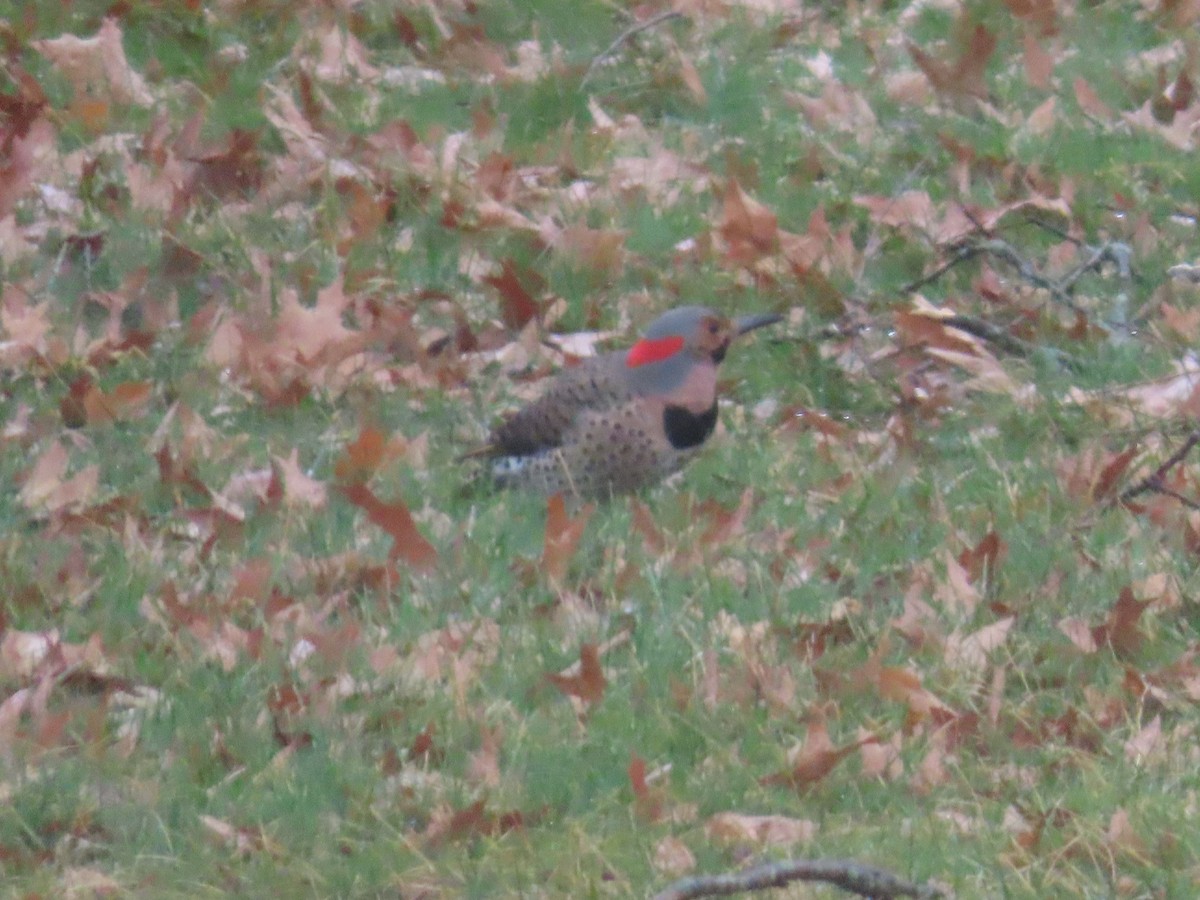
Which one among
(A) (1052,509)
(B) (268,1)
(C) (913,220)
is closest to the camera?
(A) (1052,509)

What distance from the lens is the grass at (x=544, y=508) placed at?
4234mm

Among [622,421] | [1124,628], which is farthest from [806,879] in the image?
[622,421]

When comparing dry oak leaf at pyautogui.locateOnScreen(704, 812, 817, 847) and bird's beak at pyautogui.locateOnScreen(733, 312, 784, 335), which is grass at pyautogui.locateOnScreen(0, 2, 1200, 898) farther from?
bird's beak at pyautogui.locateOnScreen(733, 312, 784, 335)

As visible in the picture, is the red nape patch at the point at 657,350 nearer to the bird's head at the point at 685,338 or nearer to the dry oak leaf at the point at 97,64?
the bird's head at the point at 685,338

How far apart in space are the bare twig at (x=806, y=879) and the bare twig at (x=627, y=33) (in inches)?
224

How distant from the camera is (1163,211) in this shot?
771cm

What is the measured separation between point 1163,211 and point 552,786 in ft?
13.8

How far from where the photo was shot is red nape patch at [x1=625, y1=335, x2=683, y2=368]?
Result: 636 centimetres

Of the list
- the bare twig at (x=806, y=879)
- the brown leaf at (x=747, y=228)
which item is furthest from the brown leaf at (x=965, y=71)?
the bare twig at (x=806, y=879)

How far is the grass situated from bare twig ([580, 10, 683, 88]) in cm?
7

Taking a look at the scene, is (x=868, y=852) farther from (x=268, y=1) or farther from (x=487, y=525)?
(x=268, y=1)

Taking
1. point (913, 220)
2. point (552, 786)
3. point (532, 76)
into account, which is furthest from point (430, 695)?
point (532, 76)

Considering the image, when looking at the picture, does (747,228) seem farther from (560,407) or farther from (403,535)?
(403,535)

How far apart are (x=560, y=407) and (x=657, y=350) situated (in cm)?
33
